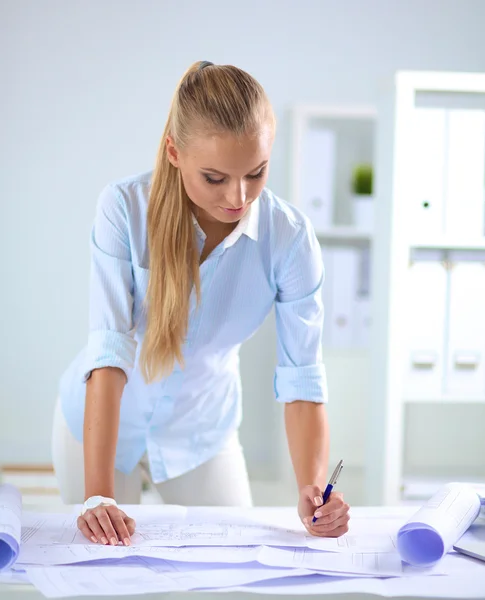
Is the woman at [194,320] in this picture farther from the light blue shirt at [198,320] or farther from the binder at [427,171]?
the binder at [427,171]

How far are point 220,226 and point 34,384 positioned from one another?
226 centimetres

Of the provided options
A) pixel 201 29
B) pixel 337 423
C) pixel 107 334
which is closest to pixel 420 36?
pixel 201 29

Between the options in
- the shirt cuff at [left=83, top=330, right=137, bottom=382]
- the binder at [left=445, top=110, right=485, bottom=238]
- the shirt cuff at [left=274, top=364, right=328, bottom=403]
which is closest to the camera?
the shirt cuff at [left=83, top=330, right=137, bottom=382]

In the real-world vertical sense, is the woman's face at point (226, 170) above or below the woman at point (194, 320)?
above

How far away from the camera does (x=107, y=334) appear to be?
113 cm

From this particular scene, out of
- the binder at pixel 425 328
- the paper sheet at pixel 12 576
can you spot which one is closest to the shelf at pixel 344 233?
the binder at pixel 425 328

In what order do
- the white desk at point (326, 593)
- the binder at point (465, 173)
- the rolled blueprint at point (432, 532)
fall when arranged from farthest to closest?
the binder at point (465, 173), the rolled blueprint at point (432, 532), the white desk at point (326, 593)

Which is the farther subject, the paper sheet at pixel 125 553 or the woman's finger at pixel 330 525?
the woman's finger at pixel 330 525

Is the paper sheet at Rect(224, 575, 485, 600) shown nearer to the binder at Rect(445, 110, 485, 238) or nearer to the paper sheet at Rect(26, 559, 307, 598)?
the paper sheet at Rect(26, 559, 307, 598)

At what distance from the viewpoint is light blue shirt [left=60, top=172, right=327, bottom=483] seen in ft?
3.82

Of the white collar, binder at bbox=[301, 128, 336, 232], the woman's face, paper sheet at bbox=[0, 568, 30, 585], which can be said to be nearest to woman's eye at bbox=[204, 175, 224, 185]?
the woman's face

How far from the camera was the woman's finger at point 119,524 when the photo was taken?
97 cm

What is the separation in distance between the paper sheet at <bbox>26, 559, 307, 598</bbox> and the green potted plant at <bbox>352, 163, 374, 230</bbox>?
2.41 meters

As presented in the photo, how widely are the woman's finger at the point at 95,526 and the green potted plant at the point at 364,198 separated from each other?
2325 mm
